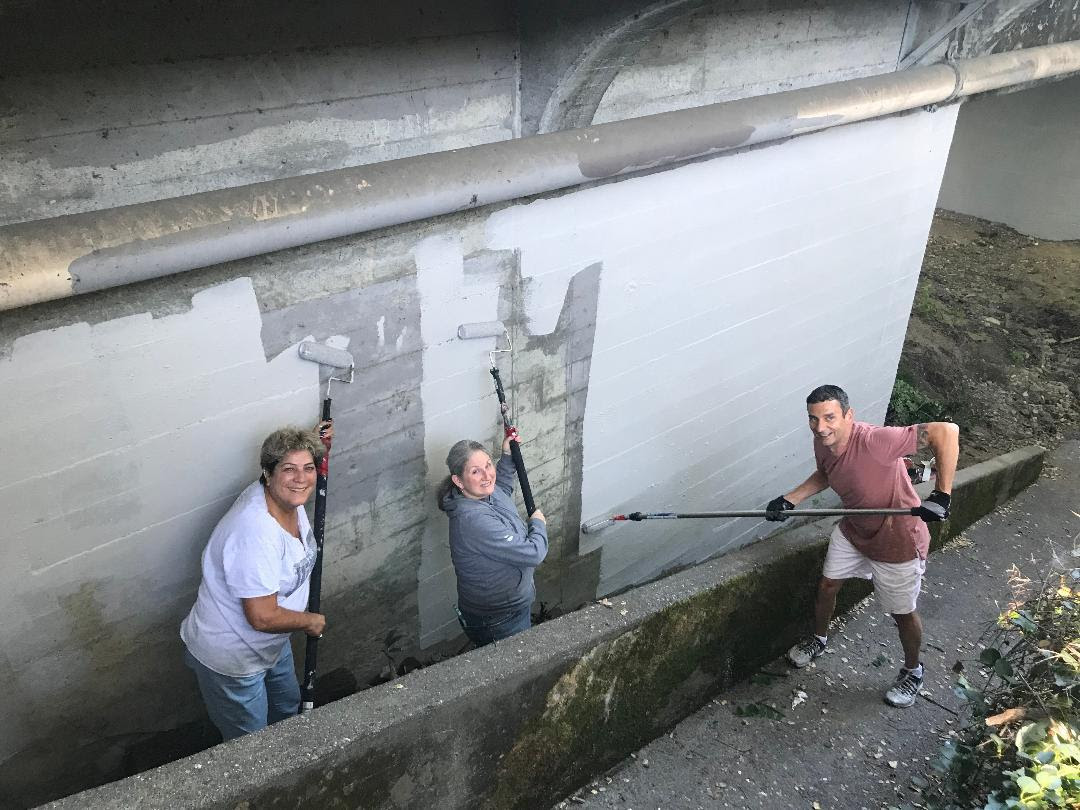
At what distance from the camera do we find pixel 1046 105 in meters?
11.4

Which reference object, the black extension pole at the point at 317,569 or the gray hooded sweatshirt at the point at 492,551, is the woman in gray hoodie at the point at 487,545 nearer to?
the gray hooded sweatshirt at the point at 492,551

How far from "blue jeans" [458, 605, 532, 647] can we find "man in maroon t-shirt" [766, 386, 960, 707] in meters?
1.52

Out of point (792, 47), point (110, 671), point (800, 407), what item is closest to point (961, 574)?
point (800, 407)

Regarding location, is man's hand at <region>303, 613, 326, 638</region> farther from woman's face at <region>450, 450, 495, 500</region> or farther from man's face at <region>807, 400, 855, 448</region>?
man's face at <region>807, 400, 855, 448</region>

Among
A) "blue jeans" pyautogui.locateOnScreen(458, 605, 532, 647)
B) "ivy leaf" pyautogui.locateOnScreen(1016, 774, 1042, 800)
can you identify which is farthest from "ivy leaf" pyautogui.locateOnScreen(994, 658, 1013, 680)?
"blue jeans" pyautogui.locateOnScreen(458, 605, 532, 647)

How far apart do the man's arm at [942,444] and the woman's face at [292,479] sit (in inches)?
111

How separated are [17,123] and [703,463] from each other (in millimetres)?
4157

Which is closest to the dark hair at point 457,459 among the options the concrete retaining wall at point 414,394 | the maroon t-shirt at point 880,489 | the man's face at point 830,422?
the concrete retaining wall at point 414,394

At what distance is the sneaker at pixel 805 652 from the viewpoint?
4.62 metres

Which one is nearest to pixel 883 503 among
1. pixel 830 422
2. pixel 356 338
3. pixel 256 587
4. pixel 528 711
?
pixel 830 422

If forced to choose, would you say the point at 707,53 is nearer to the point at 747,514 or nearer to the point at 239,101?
the point at 747,514

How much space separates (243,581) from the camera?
3.32 m

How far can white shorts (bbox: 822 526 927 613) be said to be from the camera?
4.39 metres

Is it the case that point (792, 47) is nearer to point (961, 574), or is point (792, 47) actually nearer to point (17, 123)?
point (961, 574)
